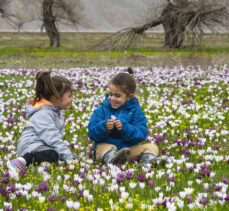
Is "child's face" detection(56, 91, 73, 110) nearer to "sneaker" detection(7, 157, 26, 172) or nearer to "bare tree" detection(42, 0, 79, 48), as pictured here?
"sneaker" detection(7, 157, 26, 172)

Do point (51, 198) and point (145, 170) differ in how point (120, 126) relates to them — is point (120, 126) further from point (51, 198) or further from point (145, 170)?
point (51, 198)

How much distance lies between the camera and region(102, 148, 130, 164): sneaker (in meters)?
7.61

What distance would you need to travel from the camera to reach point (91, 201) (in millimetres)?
5875

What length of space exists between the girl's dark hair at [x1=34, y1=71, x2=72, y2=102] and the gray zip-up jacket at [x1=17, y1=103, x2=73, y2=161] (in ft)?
0.64

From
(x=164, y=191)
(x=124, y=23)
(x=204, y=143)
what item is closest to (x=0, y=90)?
(x=204, y=143)

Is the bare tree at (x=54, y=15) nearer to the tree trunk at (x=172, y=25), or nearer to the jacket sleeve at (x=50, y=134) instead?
the tree trunk at (x=172, y=25)

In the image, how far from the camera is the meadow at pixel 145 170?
19.0 feet

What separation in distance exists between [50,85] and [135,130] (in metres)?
1.28

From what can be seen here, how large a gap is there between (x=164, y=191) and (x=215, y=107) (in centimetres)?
718

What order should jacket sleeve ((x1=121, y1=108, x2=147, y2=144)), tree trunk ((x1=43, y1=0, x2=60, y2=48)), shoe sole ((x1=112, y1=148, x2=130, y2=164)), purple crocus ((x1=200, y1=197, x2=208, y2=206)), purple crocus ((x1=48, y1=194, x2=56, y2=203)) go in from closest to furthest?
purple crocus ((x1=200, y1=197, x2=208, y2=206))
purple crocus ((x1=48, y1=194, x2=56, y2=203))
shoe sole ((x1=112, y1=148, x2=130, y2=164))
jacket sleeve ((x1=121, y1=108, x2=147, y2=144))
tree trunk ((x1=43, y1=0, x2=60, y2=48))

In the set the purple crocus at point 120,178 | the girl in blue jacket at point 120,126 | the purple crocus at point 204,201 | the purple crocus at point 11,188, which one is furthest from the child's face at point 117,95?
the purple crocus at point 204,201

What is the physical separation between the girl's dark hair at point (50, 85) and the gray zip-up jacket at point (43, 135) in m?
0.20

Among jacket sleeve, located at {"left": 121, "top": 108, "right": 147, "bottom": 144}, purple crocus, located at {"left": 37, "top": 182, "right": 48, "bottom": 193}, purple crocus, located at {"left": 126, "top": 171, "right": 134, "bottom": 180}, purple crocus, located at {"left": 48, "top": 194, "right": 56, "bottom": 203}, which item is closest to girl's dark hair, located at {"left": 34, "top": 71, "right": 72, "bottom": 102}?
jacket sleeve, located at {"left": 121, "top": 108, "right": 147, "bottom": 144}

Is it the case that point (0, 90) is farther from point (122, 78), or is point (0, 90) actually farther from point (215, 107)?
point (122, 78)
